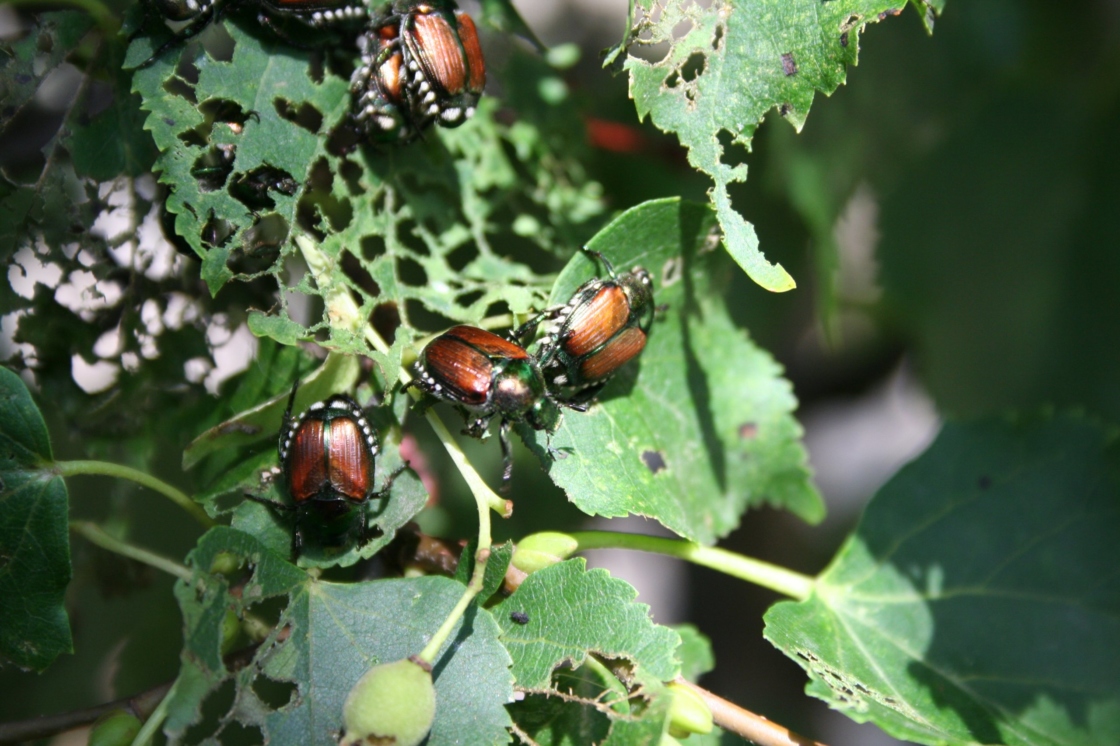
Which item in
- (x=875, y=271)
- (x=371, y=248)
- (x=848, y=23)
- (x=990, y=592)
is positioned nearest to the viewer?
(x=848, y=23)

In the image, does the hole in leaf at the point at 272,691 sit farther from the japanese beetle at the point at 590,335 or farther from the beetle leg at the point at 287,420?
the japanese beetle at the point at 590,335

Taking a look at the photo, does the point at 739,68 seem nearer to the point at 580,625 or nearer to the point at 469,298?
the point at 469,298

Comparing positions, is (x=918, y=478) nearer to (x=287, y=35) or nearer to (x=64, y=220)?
(x=287, y=35)

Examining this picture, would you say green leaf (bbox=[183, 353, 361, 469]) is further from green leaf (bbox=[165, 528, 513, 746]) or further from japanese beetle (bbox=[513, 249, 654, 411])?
japanese beetle (bbox=[513, 249, 654, 411])

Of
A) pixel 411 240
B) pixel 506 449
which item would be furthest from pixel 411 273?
pixel 506 449

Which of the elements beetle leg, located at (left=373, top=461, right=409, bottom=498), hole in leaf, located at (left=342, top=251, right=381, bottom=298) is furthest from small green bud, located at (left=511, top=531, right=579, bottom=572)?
hole in leaf, located at (left=342, top=251, right=381, bottom=298)

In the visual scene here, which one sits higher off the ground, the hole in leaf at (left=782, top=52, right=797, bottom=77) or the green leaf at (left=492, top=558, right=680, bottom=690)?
the hole in leaf at (left=782, top=52, right=797, bottom=77)
